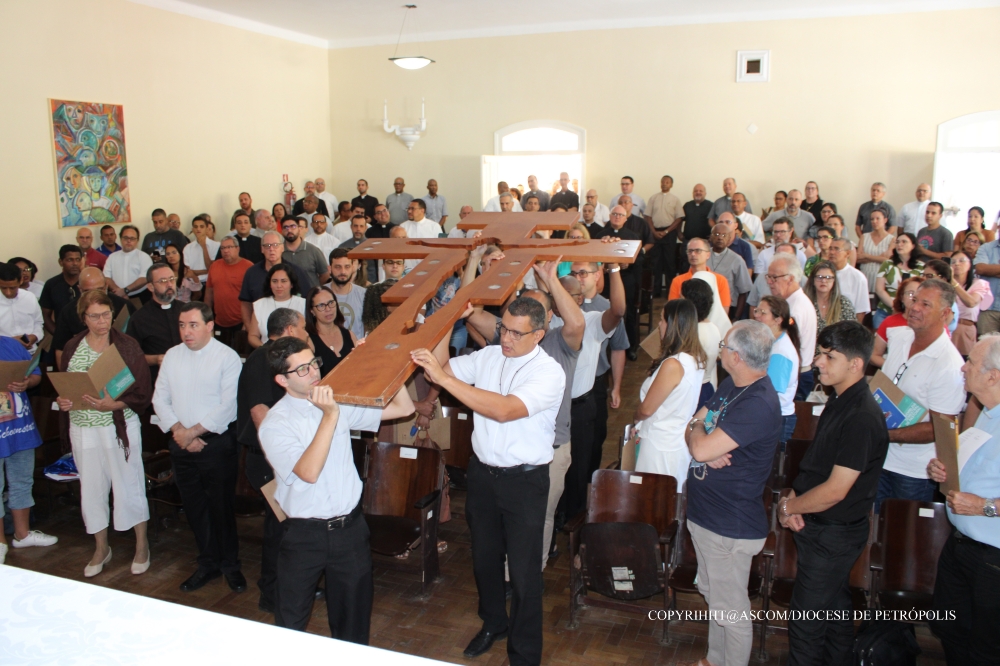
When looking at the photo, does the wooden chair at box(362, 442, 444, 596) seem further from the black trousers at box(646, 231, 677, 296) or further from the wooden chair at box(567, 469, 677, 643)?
the black trousers at box(646, 231, 677, 296)

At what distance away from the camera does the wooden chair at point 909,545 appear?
3.29 m

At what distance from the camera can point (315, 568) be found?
2803 millimetres

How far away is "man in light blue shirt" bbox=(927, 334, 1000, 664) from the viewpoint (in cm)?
272

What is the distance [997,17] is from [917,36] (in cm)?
101

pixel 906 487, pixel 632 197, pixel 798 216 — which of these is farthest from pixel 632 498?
pixel 632 197

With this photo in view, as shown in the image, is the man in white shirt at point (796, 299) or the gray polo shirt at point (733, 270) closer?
the man in white shirt at point (796, 299)

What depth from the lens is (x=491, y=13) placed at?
11.6 meters

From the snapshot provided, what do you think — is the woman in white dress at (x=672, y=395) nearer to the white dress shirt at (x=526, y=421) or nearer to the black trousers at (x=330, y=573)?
the white dress shirt at (x=526, y=421)

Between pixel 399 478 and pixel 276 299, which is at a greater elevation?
pixel 276 299

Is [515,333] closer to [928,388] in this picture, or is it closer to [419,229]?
[928,388]

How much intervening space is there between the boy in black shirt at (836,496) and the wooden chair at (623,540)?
69 cm

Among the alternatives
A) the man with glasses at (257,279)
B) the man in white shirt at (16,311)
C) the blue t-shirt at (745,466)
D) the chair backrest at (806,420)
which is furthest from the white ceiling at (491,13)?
the blue t-shirt at (745,466)

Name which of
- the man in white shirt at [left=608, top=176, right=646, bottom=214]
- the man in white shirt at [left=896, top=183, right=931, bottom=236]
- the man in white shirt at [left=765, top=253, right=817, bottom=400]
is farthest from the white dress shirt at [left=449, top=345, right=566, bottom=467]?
the man in white shirt at [left=896, top=183, right=931, bottom=236]

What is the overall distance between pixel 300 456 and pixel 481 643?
4.48 feet
